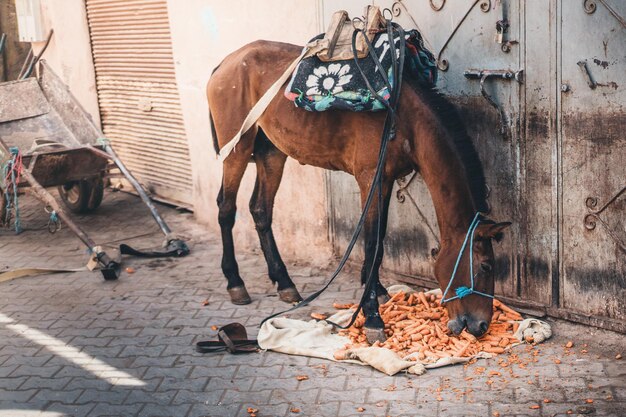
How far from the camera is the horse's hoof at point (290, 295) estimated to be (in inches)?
286

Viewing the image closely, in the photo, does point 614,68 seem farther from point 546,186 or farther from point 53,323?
point 53,323

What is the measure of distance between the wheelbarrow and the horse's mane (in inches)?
142

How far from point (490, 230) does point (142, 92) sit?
242 inches

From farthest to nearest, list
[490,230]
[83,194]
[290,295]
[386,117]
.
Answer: [83,194] → [290,295] → [386,117] → [490,230]

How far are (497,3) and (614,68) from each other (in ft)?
3.19

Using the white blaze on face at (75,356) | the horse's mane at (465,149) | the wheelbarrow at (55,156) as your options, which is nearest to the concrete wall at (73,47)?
the wheelbarrow at (55,156)

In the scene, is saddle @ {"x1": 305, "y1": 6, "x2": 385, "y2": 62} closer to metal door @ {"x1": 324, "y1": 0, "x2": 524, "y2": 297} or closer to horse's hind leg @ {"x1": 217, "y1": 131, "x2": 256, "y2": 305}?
metal door @ {"x1": 324, "y1": 0, "x2": 524, "y2": 297}

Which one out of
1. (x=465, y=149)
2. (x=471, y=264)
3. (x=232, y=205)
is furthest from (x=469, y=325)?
(x=232, y=205)

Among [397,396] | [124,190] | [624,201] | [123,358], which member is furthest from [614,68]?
[124,190]

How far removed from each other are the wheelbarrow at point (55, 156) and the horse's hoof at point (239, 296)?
4.39 feet

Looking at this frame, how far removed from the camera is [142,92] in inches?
420

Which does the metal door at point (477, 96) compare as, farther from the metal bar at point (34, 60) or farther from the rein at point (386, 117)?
the metal bar at point (34, 60)

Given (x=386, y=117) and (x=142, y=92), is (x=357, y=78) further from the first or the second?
(x=142, y=92)

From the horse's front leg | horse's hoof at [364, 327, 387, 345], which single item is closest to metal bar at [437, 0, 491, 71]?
the horse's front leg
